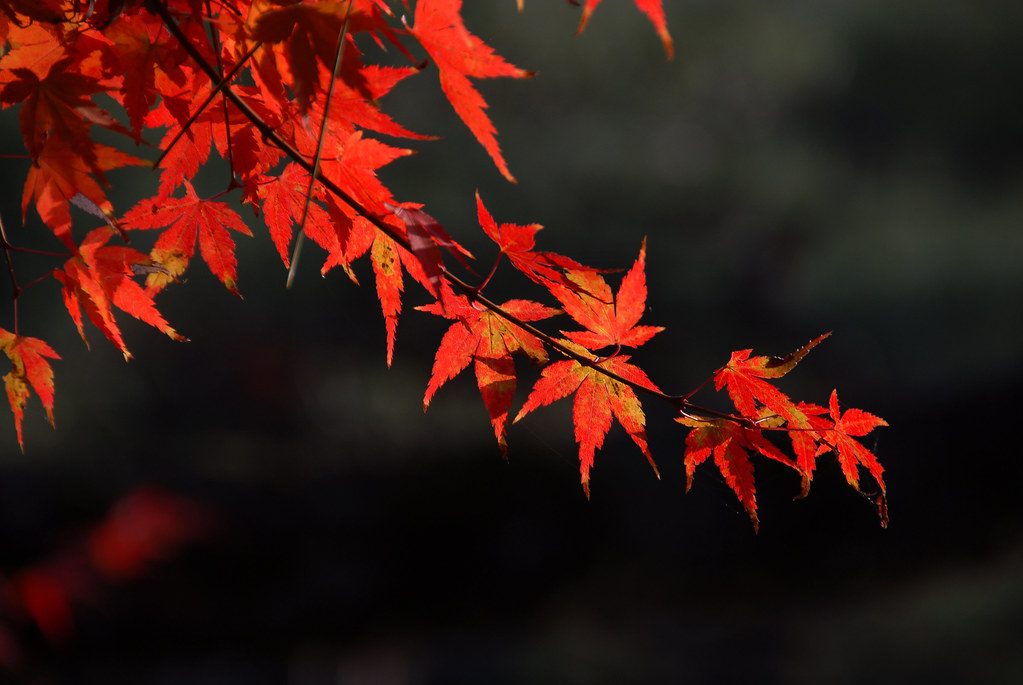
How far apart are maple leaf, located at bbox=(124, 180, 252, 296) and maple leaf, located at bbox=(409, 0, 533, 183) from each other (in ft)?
1.27

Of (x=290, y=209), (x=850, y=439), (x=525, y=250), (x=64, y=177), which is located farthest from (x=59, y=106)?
(x=850, y=439)

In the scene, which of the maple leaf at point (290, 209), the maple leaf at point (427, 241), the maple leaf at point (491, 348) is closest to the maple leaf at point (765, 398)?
the maple leaf at point (491, 348)

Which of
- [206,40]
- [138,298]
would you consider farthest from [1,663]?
[206,40]

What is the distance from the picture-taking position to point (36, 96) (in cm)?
48

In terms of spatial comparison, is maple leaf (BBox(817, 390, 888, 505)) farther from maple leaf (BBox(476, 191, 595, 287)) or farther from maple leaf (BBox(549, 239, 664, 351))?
maple leaf (BBox(476, 191, 595, 287))

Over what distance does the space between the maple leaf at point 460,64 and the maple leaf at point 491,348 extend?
0.56 feet

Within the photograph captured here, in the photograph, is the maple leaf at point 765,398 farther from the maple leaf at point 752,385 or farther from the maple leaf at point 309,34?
the maple leaf at point 309,34

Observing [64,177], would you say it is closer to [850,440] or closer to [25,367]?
[25,367]

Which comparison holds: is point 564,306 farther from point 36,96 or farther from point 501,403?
point 36,96

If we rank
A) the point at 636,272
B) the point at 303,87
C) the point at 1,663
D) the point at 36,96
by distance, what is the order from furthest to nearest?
1. the point at 1,663
2. the point at 636,272
3. the point at 36,96
4. the point at 303,87

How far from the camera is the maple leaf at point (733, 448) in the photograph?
580 millimetres

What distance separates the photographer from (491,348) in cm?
62

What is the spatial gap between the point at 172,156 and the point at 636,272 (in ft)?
1.65

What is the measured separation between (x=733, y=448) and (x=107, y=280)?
2.24ft
